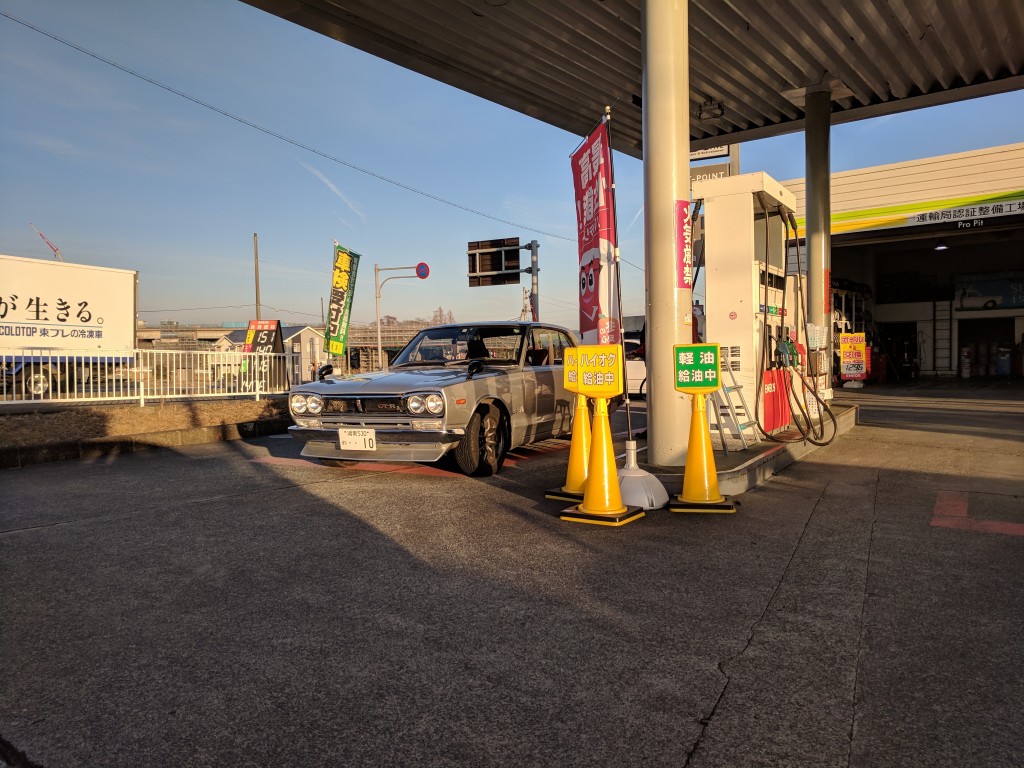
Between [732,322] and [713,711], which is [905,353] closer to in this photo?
[732,322]

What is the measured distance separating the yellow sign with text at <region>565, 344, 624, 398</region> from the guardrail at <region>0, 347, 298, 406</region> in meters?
8.38

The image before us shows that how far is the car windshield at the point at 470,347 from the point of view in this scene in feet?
23.7

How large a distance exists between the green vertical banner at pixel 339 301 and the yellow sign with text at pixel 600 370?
51.9 feet

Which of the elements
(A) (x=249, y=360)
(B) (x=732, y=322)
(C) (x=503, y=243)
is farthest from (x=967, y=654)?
(C) (x=503, y=243)

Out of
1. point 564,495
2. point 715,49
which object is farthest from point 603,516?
point 715,49

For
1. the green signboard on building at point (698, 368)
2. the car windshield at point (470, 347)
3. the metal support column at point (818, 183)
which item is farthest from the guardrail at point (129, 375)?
the metal support column at point (818, 183)

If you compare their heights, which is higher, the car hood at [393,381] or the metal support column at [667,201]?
the metal support column at [667,201]

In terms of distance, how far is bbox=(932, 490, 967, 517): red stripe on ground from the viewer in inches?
186

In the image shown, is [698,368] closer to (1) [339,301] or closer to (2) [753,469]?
(2) [753,469]

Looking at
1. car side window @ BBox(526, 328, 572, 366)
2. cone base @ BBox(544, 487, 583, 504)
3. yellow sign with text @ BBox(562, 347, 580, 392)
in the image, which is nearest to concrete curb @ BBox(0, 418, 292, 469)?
car side window @ BBox(526, 328, 572, 366)

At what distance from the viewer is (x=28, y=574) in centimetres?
352

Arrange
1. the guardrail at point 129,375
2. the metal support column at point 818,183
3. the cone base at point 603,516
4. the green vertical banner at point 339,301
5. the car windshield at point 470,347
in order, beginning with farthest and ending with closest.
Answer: the green vertical banner at point 339,301
the metal support column at point 818,183
the guardrail at point 129,375
the car windshield at point 470,347
the cone base at point 603,516

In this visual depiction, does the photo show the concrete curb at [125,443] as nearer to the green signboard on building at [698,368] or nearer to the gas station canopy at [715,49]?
the gas station canopy at [715,49]

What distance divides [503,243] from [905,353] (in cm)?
1663
